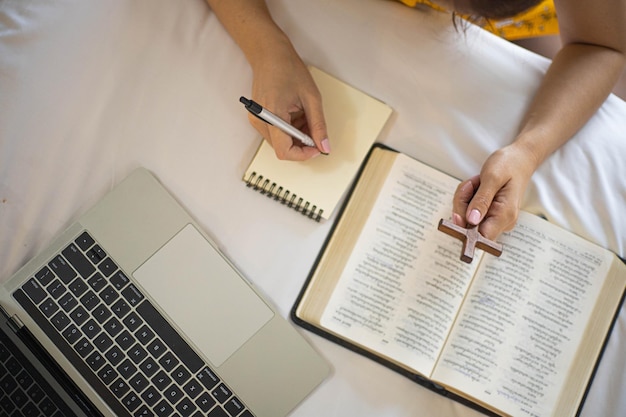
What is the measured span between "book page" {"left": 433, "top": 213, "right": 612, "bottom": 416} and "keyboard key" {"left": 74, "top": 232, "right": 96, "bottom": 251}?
1.57 ft

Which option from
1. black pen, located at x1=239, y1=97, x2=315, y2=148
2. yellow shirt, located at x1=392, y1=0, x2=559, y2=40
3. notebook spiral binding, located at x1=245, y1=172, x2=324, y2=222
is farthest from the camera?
yellow shirt, located at x1=392, y1=0, x2=559, y2=40

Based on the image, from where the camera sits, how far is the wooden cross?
0.64 meters

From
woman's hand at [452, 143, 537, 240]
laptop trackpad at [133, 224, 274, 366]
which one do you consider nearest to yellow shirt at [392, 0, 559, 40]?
woman's hand at [452, 143, 537, 240]

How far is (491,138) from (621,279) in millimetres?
258

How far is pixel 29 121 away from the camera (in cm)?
76

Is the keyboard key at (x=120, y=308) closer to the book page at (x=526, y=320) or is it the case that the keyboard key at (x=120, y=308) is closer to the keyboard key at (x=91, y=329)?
the keyboard key at (x=91, y=329)

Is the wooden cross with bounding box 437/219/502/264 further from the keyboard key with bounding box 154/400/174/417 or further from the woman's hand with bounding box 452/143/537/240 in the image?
the keyboard key with bounding box 154/400/174/417

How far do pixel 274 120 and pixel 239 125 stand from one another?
12 cm

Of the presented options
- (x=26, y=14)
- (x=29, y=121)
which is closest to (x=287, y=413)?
(x=29, y=121)

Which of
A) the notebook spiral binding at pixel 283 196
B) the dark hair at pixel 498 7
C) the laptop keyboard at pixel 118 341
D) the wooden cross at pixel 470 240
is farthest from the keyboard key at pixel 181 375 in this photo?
the dark hair at pixel 498 7

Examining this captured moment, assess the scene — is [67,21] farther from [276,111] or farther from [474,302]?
[474,302]

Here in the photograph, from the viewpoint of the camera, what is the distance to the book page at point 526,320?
0.70m

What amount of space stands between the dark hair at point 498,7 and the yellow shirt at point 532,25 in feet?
0.53

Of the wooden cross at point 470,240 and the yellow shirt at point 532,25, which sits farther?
the yellow shirt at point 532,25
